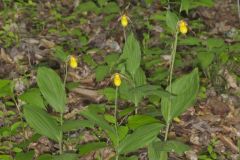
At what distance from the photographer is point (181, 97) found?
7.27 ft

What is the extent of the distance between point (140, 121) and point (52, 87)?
0.54 metres

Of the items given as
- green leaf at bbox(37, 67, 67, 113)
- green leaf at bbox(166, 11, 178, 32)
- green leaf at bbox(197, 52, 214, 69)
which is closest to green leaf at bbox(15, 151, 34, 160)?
green leaf at bbox(37, 67, 67, 113)

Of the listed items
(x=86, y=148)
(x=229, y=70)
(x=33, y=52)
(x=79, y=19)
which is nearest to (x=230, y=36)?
(x=229, y=70)

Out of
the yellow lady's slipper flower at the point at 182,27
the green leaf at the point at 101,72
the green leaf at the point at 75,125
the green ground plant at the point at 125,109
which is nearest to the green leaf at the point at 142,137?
the green ground plant at the point at 125,109

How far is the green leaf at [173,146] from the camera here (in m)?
1.97

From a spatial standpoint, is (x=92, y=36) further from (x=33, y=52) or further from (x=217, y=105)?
(x=217, y=105)

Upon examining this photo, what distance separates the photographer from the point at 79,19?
4891 millimetres

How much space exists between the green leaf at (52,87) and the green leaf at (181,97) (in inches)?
23.3

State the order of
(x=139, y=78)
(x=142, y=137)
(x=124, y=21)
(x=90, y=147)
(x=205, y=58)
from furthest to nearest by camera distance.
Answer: (x=205, y=58) → (x=139, y=78) → (x=124, y=21) → (x=90, y=147) → (x=142, y=137)

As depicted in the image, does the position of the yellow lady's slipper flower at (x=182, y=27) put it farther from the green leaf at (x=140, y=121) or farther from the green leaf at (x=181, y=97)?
the green leaf at (x=140, y=121)

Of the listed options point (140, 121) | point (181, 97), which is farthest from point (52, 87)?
point (181, 97)

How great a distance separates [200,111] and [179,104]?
3.36 feet

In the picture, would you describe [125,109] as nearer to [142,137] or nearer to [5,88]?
[142,137]

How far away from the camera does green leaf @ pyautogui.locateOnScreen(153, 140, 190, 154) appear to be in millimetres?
1966
